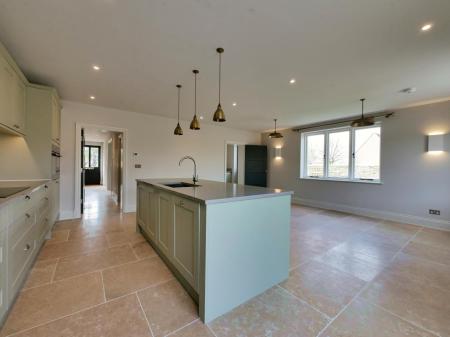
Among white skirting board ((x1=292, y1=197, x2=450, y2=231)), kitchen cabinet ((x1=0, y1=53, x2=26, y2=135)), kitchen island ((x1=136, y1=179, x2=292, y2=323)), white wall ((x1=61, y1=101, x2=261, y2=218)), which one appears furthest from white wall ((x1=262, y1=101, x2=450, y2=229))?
kitchen cabinet ((x1=0, y1=53, x2=26, y2=135))

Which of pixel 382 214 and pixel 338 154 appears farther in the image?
pixel 338 154

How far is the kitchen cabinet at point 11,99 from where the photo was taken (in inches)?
86.3

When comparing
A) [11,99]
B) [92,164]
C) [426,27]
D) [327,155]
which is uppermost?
[426,27]

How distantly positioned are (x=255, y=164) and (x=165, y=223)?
5.22m

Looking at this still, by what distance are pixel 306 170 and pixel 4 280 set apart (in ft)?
20.9

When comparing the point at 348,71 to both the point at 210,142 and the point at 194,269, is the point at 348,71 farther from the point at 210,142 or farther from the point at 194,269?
the point at 210,142

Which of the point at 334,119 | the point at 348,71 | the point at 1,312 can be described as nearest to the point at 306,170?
the point at 334,119

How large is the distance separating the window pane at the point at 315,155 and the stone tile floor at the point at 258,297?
3.03m

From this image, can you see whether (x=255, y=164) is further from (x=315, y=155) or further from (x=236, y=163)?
(x=315, y=155)

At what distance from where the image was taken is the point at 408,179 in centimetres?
420

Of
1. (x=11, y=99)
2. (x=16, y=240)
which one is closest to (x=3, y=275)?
(x=16, y=240)

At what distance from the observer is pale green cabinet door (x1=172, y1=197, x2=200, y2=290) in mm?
1655

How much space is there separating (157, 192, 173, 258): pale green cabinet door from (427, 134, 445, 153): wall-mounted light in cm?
498

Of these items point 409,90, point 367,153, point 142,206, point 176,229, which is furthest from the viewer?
point 367,153
